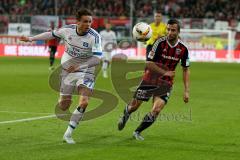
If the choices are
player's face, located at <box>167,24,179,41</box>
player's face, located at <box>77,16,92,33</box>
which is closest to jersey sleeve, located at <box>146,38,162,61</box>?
player's face, located at <box>167,24,179,41</box>

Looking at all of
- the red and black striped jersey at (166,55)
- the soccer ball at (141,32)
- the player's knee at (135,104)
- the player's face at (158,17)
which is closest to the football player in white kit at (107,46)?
the player's face at (158,17)

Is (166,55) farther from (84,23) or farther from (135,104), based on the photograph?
(84,23)

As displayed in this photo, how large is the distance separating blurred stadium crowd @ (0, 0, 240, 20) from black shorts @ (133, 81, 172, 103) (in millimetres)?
33393

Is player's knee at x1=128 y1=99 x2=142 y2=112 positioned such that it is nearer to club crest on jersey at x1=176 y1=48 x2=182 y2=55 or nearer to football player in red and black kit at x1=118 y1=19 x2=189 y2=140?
football player in red and black kit at x1=118 y1=19 x2=189 y2=140

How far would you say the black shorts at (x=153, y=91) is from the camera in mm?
11391

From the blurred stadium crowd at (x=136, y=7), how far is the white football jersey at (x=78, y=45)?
33.6m

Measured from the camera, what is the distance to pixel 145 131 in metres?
12.3

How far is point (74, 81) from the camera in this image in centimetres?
1145

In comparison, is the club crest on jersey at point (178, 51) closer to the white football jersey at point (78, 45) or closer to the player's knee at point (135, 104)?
the player's knee at point (135, 104)

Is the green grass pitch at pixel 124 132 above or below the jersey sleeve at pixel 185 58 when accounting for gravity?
below

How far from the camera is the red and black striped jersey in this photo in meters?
11.3

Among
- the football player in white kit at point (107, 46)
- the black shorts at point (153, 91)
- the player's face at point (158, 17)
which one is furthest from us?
the football player in white kit at point (107, 46)

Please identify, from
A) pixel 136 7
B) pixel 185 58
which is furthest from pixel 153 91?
pixel 136 7

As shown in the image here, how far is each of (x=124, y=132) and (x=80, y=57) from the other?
1.78m
